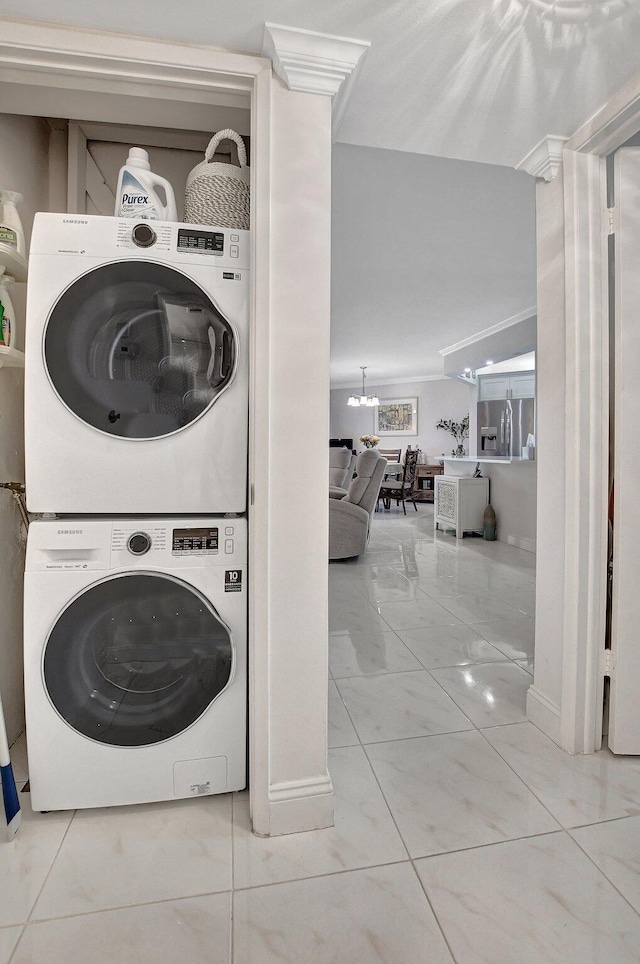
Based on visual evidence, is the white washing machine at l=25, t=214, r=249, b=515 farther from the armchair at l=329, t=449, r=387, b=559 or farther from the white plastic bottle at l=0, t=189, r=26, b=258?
the armchair at l=329, t=449, r=387, b=559

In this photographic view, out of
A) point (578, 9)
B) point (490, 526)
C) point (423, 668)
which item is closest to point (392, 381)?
point (490, 526)

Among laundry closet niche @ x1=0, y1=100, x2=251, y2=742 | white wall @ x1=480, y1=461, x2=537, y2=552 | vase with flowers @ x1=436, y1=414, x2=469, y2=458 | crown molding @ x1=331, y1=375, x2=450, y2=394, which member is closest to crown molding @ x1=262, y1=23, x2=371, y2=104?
laundry closet niche @ x1=0, y1=100, x2=251, y2=742

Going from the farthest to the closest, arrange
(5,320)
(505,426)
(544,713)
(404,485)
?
(404,485)
(505,426)
(544,713)
(5,320)

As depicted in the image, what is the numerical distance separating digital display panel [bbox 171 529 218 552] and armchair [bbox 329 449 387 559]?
9.99 ft

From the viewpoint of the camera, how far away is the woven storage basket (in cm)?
146

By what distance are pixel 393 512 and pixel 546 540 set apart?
655 centimetres

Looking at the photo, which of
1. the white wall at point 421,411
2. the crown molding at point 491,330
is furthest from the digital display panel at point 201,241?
the white wall at point 421,411

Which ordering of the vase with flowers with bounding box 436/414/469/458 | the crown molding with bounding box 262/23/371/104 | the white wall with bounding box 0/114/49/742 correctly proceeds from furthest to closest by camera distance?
the vase with flowers with bounding box 436/414/469/458 → the white wall with bounding box 0/114/49/742 → the crown molding with bounding box 262/23/371/104

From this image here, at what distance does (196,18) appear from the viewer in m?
1.19

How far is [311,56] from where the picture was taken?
126 centimetres

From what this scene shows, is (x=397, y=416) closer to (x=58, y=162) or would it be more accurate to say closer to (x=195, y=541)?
(x=58, y=162)

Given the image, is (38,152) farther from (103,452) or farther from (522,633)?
(522,633)

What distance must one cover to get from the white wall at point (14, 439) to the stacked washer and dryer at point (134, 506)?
40 centimetres

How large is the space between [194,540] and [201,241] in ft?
2.75
